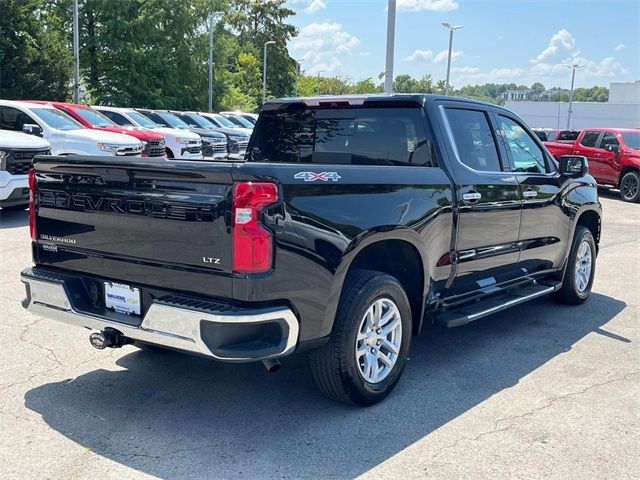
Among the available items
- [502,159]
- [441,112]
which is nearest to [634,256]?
[502,159]

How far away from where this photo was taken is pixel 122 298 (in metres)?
3.73

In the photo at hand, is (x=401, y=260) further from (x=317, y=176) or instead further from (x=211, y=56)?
(x=211, y=56)

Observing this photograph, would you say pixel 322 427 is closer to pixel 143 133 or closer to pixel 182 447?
pixel 182 447

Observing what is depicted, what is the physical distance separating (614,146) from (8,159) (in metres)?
15.2

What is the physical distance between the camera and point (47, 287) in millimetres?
3957

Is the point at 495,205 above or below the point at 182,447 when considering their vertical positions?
above

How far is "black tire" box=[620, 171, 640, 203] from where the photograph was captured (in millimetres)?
17359

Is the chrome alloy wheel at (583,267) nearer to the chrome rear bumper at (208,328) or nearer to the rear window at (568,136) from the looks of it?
the chrome rear bumper at (208,328)

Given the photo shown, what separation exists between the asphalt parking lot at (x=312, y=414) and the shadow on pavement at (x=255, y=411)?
1 cm

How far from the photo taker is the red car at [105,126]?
14484 millimetres

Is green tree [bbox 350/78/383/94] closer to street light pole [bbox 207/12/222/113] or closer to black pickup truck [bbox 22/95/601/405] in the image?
street light pole [bbox 207/12/222/113]

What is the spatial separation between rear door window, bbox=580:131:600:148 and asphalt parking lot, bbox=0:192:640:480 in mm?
14336

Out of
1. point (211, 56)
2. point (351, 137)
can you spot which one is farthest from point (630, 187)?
point (211, 56)

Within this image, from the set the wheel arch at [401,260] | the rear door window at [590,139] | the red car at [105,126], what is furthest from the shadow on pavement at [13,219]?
the rear door window at [590,139]
